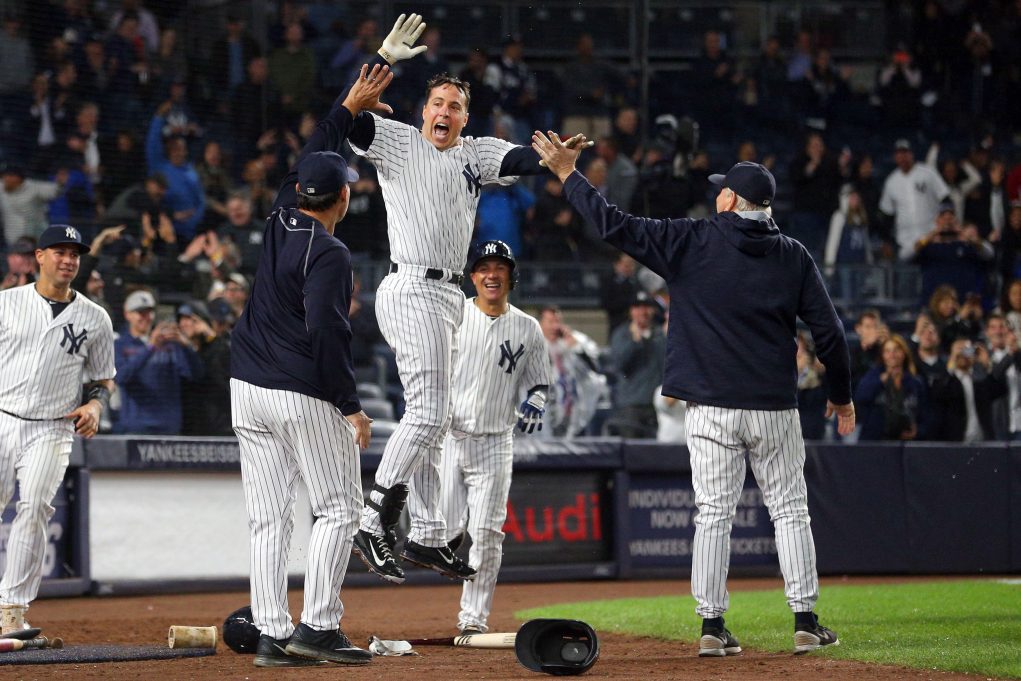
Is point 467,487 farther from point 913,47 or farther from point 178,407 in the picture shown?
point 913,47

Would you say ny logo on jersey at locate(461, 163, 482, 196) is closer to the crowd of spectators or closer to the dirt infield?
the dirt infield

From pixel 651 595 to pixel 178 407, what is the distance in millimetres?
4484

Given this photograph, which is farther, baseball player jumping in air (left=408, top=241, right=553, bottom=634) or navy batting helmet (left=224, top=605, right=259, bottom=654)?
baseball player jumping in air (left=408, top=241, right=553, bottom=634)

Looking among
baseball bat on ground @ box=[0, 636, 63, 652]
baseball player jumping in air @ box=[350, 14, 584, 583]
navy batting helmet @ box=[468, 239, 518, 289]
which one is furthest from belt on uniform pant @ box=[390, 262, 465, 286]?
baseball bat on ground @ box=[0, 636, 63, 652]

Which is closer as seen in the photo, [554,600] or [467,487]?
[467,487]

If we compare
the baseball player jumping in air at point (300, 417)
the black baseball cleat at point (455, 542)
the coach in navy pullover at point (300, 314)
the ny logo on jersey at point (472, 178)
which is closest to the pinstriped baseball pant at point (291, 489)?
the baseball player jumping in air at point (300, 417)

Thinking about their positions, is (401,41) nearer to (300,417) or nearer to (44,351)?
(300,417)

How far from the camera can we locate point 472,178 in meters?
7.53

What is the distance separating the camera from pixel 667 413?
538 inches

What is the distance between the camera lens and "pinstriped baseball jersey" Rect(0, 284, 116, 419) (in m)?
8.13

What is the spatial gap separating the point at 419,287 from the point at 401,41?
4.14 feet

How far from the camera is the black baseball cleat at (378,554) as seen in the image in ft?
23.0

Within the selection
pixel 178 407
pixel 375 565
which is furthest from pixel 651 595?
pixel 375 565

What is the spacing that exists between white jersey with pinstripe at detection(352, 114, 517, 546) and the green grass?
7.30 feet
